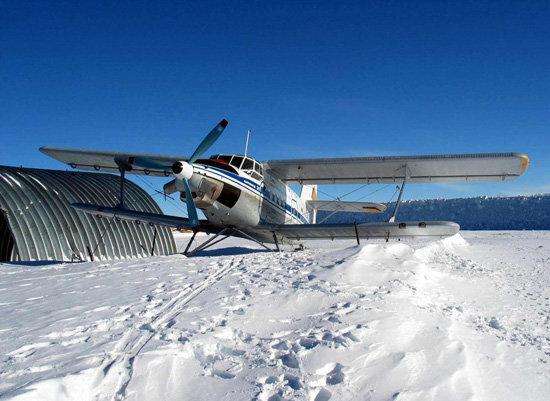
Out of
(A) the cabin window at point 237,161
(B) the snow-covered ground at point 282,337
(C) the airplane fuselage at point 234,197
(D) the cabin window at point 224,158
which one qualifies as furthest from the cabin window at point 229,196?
(B) the snow-covered ground at point 282,337

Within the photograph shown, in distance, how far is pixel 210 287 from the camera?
7.50 m

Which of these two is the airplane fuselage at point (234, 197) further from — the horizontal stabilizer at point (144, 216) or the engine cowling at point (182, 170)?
the horizontal stabilizer at point (144, 216)

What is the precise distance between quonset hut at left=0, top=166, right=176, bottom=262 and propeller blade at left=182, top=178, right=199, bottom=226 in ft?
13.2

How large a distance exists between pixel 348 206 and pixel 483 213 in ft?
222

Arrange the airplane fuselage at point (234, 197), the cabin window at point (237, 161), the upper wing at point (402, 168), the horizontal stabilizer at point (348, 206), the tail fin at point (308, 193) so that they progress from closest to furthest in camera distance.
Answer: the airplane fuselage at point (234, 197) → the cabin window at point (237, 161) → the upper wing at point (402, 168) → the horizontal stabilizer at point (348, 206) → the tail fin at point (308, 193)

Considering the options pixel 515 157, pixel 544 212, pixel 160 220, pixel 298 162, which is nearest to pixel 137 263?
pixel 160 220

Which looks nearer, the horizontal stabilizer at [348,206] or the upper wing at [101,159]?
the upper wing at [101,159]

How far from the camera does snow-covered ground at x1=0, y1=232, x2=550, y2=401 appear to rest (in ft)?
12.3

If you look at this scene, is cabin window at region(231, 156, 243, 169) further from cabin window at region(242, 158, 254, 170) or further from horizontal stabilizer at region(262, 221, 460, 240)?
horizontal stabilizer at region(262, 221, 460, 240)

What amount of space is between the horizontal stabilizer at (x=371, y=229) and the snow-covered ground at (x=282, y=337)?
17.5 feet

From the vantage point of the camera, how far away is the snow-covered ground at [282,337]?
3.75 m

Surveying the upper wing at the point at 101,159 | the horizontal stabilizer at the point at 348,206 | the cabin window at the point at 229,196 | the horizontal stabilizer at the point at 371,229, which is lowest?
the horizontal stabilizer at the point at 371,229

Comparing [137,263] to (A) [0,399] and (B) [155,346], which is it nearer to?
(B) [155,346]

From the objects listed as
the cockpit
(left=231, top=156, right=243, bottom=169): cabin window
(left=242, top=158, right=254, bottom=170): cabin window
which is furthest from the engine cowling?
(left=242, top=158, right=254, bottom=170): cabin window
